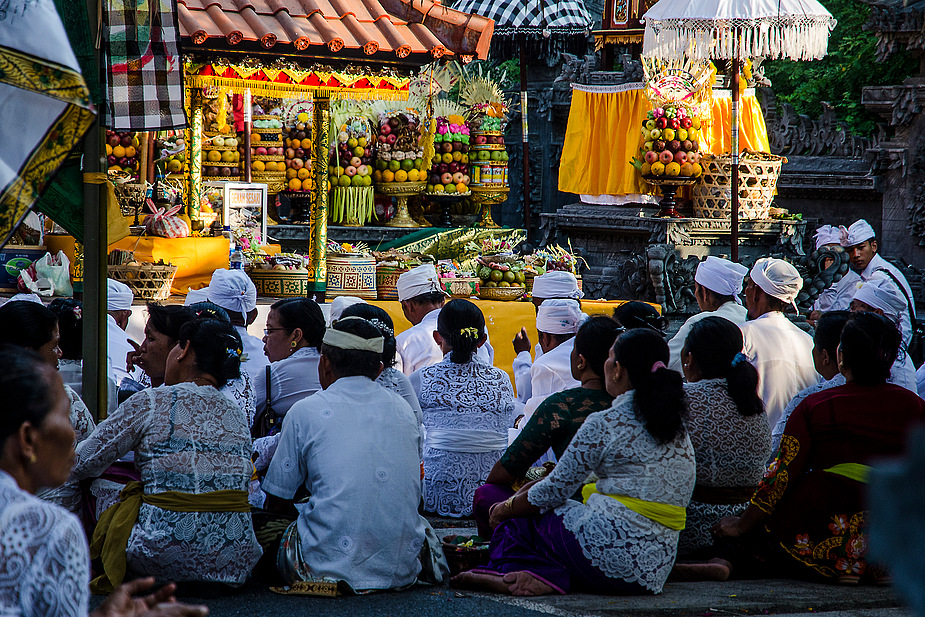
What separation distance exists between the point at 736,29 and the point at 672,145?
267cm

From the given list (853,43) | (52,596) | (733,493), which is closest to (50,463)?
(52,596)

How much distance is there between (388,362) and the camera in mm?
4789

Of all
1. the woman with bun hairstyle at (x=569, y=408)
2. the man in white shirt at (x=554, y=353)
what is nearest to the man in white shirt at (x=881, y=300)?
the man in white shirt at (x=554, y=353)

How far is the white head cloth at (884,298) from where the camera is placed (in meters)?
5.90

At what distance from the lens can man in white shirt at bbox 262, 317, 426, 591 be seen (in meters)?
3.63

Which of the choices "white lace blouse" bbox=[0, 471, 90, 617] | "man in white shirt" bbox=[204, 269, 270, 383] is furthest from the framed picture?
"white lace blouse" bbox=[0, 471, 90, 617]

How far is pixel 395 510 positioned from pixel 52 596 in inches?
80.6

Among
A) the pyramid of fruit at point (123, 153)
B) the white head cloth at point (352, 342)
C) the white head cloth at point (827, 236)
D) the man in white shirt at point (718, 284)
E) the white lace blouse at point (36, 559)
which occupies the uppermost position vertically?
the pyramid of fruit at point (123, 153)

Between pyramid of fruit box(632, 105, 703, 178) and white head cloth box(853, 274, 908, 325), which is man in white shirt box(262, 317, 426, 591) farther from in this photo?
pyramid of fruit box(632, 105, 703, 178)

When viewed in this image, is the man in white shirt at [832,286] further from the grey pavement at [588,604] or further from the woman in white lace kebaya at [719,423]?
the grey pavement at [588,604]

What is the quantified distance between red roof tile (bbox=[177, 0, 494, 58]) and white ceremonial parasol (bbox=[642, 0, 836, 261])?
1.71 metres

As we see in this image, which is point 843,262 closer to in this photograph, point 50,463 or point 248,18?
point 248,18

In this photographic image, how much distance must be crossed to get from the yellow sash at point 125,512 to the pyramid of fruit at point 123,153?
6088mm

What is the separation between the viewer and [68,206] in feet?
10.6
